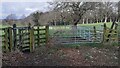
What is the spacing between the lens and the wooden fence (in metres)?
1.81

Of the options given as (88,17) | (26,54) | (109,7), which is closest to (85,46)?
(88,17)

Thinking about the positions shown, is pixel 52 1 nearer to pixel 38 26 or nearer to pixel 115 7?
pixel 38 26

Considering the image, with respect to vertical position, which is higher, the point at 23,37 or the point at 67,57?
the point at 23,37

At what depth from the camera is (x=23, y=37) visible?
1.82m

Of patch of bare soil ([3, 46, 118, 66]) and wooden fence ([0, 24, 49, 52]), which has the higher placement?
wooden fence ([0, 24, 49, 52])

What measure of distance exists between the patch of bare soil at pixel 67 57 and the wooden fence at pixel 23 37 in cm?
6

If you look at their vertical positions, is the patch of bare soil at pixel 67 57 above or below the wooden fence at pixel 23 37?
below

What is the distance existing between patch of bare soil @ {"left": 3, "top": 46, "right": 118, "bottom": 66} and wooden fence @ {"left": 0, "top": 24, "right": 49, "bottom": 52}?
57mm

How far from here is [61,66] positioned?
6.05 ft

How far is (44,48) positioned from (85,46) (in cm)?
33

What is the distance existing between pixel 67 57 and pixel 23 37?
15.3 inches

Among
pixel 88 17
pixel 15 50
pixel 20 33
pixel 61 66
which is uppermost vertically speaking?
pixel 88 17

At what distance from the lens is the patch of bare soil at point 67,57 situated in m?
1.84

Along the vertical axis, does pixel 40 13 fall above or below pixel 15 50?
above
